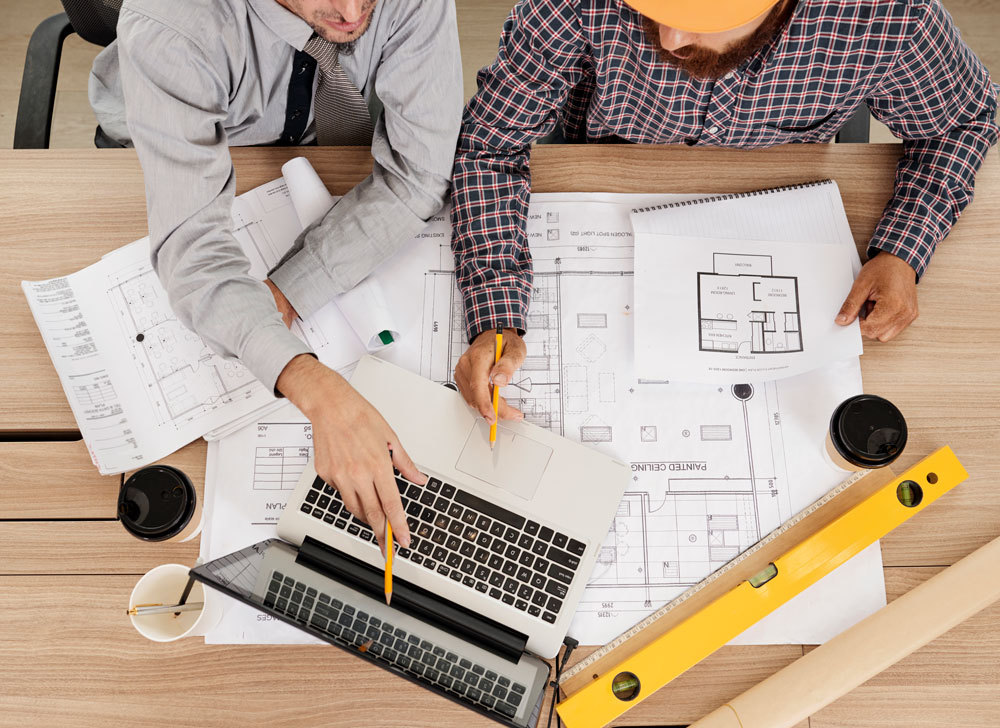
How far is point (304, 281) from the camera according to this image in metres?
0.95

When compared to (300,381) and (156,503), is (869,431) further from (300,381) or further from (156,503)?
(156,503)

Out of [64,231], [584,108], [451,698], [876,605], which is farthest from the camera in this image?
[584,108]

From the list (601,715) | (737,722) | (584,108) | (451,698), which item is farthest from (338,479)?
(584,108)

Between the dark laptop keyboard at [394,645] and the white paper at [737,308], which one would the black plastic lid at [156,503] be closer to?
the dark laptop keyboard at [394,645]

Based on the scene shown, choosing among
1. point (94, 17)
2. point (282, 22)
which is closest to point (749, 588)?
point (282, 22)

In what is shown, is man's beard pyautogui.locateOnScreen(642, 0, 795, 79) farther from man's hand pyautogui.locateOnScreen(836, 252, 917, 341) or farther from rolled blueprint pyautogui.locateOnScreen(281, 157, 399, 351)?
rolled blueprint pyautogui.locateOnScreen(281, 157, 399, 351)

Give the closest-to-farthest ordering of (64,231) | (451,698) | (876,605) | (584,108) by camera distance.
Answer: (451,698) → (876,605) → (64,231) → (584,108)

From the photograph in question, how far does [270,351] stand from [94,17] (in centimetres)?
69

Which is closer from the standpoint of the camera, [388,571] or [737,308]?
[388,571]

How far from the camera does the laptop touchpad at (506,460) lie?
2.92 ft

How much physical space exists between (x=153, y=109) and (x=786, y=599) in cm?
100

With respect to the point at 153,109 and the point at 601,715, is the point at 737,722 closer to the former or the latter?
the point at 601,715

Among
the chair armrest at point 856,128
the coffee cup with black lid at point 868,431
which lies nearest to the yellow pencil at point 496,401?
the coffee cup with black lid at point 868,431

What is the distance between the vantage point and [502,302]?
0.93 metres
